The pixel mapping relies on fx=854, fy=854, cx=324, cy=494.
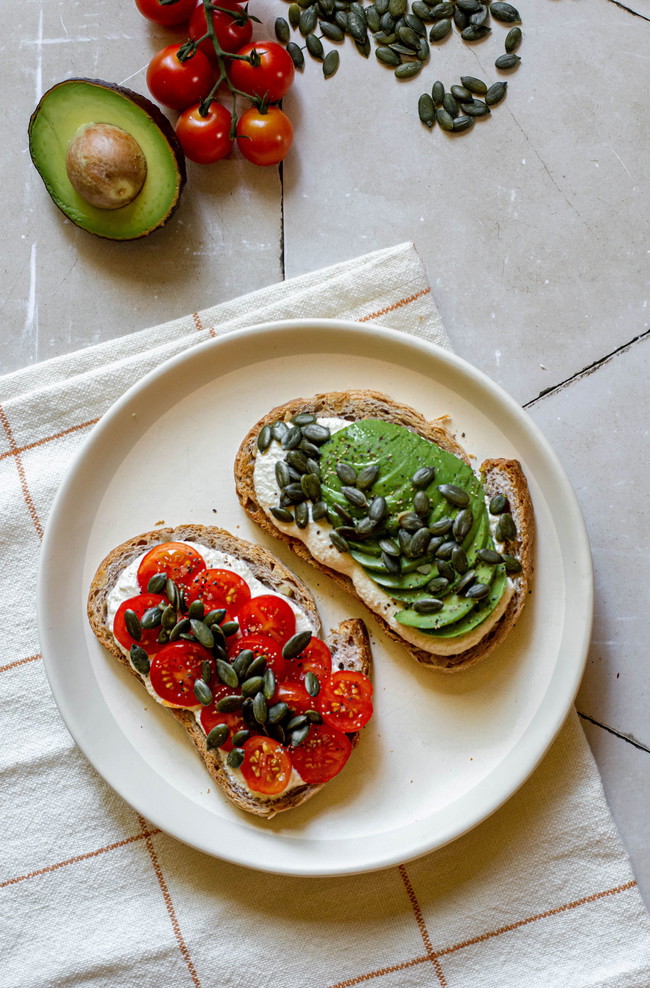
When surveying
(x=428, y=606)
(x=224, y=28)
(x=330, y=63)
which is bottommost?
→ (x=428, y=606)

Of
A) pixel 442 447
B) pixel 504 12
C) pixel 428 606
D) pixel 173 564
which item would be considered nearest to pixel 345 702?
pixel 428 606

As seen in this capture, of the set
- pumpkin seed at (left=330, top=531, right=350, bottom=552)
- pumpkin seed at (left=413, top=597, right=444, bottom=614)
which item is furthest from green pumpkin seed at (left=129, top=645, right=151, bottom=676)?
pumpkin seed at (left=413, top=597, right=444, bottom=614)

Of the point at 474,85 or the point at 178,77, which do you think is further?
the point at 474,85

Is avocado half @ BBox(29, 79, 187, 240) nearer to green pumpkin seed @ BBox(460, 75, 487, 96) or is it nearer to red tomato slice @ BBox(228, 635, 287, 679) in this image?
green pumpkin seed @ BBox(460, 75, 487, 96)

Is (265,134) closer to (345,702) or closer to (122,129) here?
(122,129)

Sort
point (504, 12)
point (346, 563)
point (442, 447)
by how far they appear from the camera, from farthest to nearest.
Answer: point (504, 12) → point (442, 447) → point (346, 563)
